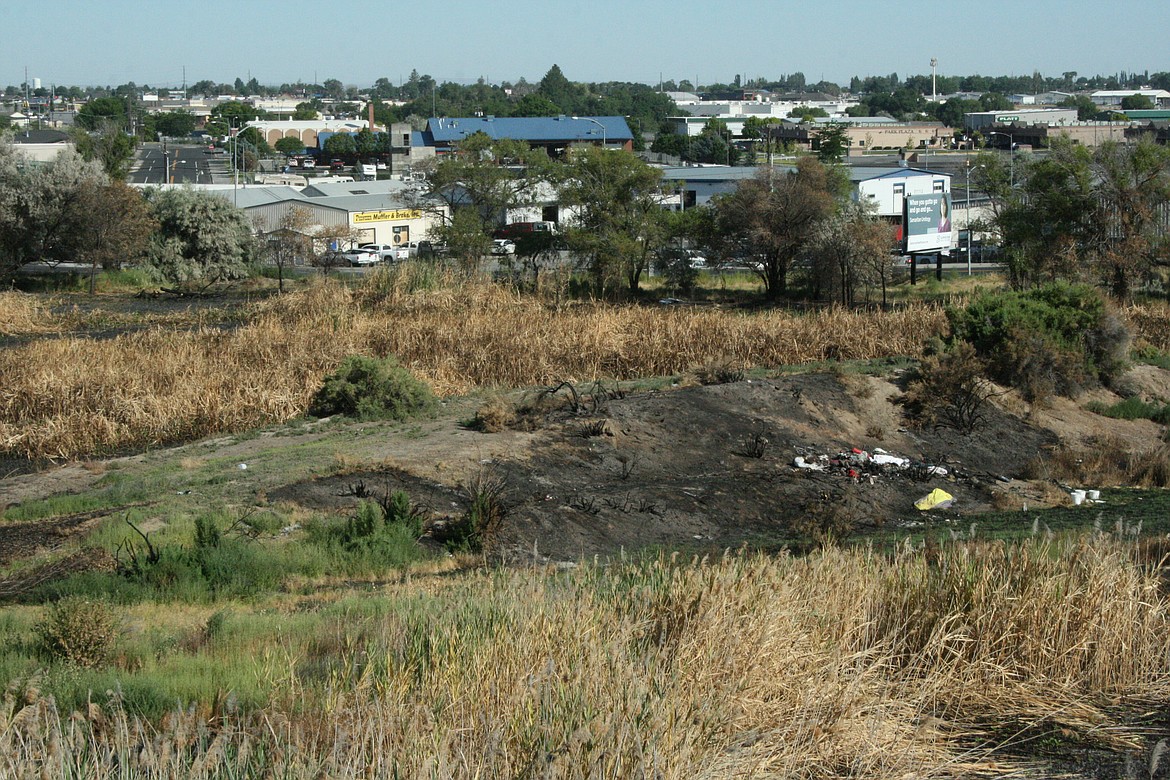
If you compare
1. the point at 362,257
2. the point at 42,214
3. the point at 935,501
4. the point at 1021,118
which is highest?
the point at 1021,118

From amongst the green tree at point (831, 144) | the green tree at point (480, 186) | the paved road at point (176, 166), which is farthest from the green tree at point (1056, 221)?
the paved road at point (176, 166)

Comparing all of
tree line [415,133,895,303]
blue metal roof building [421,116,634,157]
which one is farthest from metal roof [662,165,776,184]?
blue metal roof building [421,116,634,157]

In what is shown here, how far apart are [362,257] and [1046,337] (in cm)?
3722

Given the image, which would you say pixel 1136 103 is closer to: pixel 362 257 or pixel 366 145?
pixel 366 145

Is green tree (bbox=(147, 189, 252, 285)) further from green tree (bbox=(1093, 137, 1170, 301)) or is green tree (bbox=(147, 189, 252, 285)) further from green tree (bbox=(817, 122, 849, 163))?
green tree (bbox=(817, 122, 849, 163))

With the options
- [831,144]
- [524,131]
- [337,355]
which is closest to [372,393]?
[337,355]

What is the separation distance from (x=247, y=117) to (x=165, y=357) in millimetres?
151629

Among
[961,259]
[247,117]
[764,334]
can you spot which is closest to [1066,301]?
[764,334]

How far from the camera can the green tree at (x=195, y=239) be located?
43.6 m

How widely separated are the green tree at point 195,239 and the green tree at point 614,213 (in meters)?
12.8

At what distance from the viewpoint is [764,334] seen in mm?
24766

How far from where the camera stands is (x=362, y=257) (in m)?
53.5

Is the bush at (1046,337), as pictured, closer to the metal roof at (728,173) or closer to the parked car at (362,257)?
the metal roof at (728,173)

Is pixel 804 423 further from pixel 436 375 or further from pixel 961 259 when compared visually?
pixel 961 259
